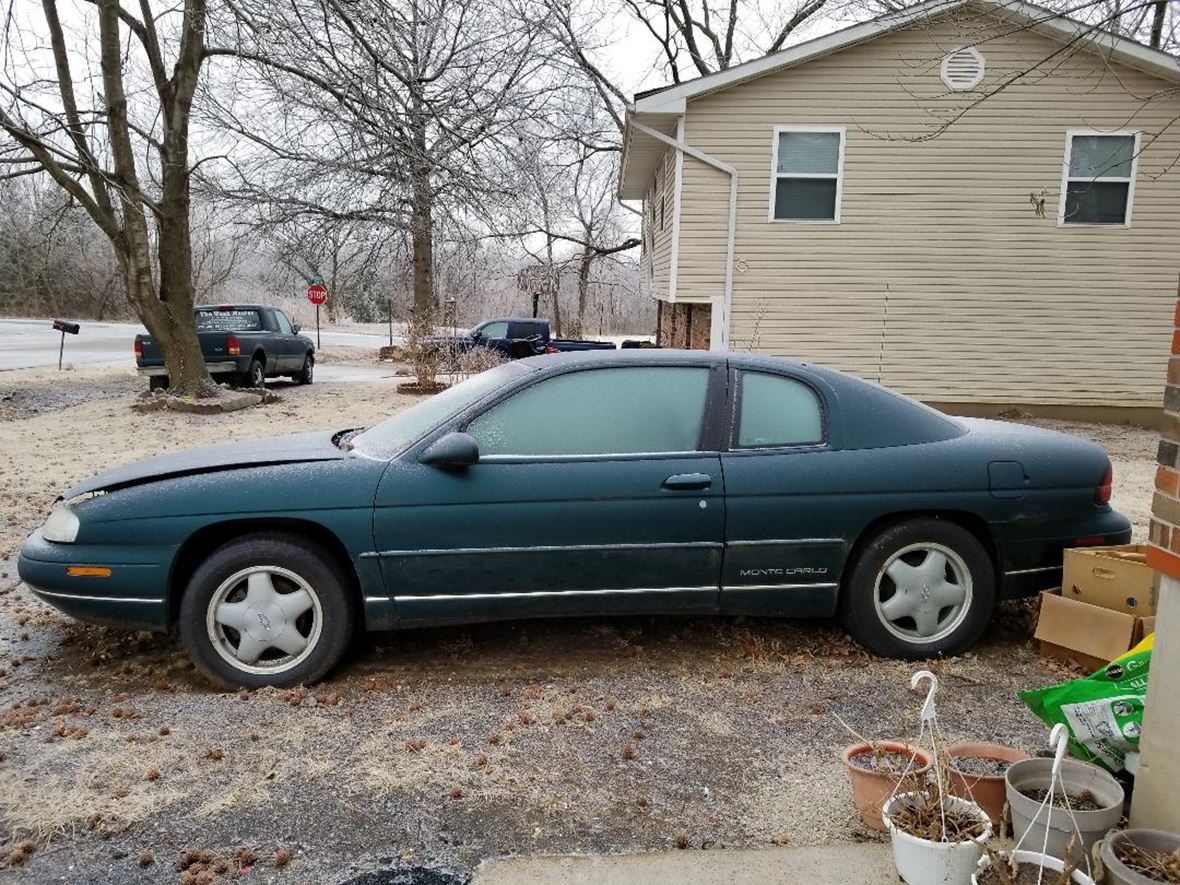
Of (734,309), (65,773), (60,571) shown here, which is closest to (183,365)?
(734,309)

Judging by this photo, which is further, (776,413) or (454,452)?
(776,413)

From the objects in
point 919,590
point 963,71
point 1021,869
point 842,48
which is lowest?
point 1021,869

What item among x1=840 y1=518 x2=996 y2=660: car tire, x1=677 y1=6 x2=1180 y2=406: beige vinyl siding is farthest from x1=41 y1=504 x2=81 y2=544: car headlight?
x1=677 y1=6 x2=1180 y2=406: beige vinyl siding

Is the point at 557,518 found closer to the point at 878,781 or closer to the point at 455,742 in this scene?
the point at 455,742

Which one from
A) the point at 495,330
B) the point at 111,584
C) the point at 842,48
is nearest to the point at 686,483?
the point at 111,584

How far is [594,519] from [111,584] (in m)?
2.02

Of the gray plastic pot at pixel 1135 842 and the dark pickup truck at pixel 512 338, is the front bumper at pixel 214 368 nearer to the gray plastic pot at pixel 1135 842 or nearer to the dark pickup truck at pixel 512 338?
the dark pickup truck at pixel 512 338

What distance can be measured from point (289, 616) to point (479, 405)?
1.19m

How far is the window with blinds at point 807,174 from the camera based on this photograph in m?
12.8

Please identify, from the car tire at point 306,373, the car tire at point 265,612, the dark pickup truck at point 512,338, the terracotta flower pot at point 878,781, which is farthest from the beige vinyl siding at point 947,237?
the terracotta flower pot at point 878,781

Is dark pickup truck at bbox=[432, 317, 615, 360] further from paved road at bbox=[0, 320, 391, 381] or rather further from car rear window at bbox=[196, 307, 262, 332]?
car rear window at bbox=[196, 307, 262, 332]

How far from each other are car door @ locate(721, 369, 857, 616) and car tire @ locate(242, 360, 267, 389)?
46.4ft

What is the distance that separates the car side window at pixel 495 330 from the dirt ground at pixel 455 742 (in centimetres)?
1606

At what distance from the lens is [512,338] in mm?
20562
